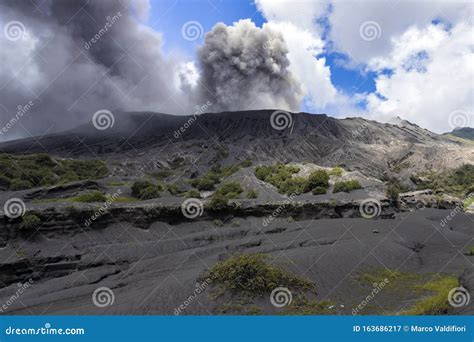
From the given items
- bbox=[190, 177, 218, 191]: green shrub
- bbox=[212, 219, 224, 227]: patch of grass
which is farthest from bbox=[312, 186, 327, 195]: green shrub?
bbox=[190, 177, 218, 191]: green shrub

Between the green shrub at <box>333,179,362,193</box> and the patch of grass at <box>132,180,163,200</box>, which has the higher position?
the green shrub at <box>333,179,362,193</box>

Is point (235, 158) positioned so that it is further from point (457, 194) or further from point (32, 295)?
point (32, 295)

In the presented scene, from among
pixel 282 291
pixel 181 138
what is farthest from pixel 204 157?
pixel 282 291

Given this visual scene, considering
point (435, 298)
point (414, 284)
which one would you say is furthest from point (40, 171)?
point (435, 298)

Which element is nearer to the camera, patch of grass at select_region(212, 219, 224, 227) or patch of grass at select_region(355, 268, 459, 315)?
patch of grass at select_region(355, 268, 459, 315)

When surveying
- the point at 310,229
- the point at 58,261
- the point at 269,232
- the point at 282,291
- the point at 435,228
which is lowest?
the point at 58,261

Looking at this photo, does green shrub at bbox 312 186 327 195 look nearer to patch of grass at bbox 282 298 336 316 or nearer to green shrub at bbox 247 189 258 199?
green shrub at bbox 247 189 258 199
